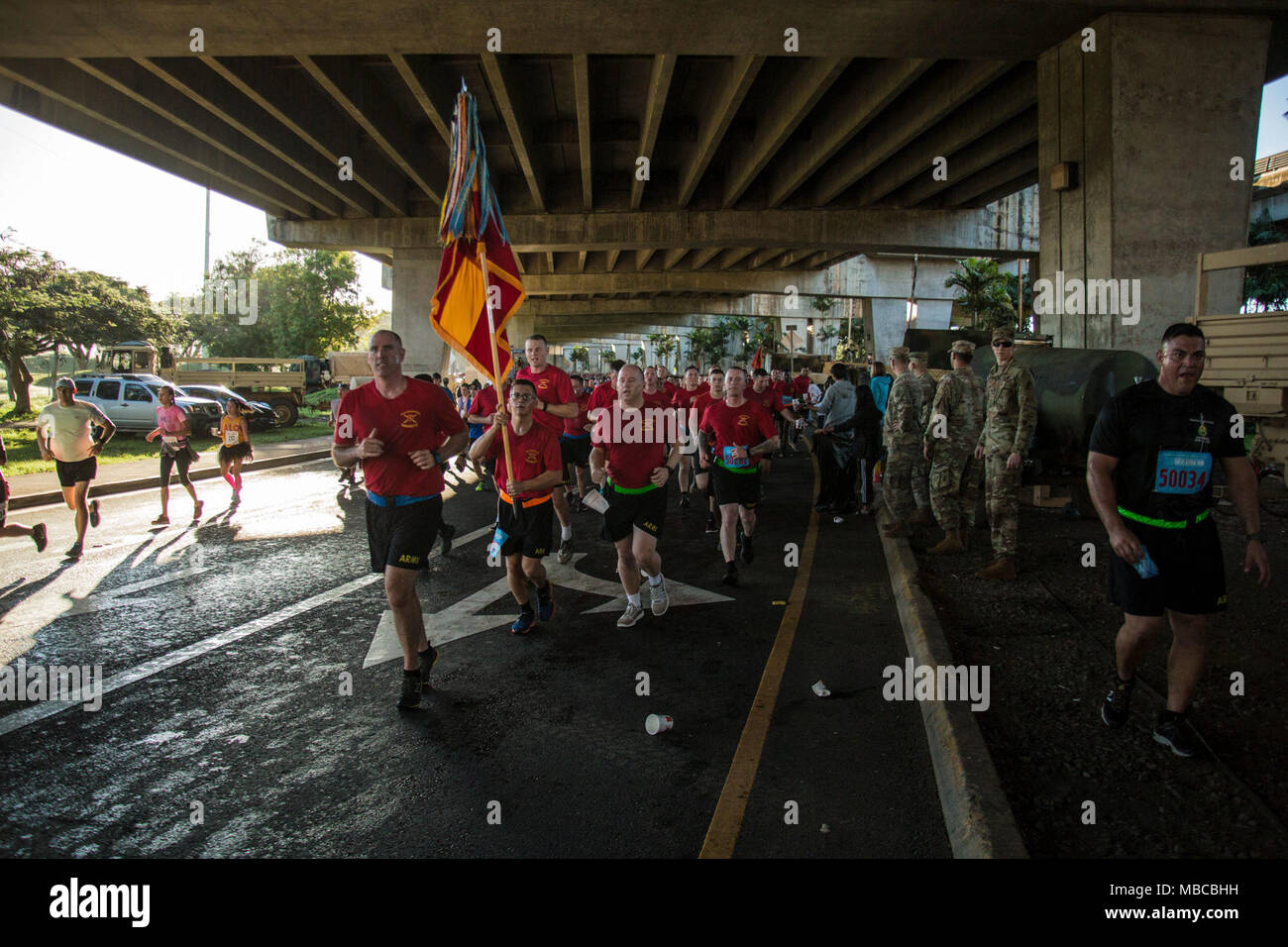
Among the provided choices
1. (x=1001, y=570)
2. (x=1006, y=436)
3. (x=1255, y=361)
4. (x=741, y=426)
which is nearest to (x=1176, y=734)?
(x=1001, y=570)

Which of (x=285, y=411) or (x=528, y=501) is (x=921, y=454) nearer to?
(x=528, y=501)

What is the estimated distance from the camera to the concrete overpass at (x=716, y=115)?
10867 millimetres

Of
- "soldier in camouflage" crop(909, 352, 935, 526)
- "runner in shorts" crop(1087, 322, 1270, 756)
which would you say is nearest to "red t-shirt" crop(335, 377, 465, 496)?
"runner in shorts" crop(1087, 322, 1270, 756)

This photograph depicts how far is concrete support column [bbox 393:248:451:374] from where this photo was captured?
81.7 feet

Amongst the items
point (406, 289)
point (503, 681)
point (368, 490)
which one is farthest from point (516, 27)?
point (406, 289)

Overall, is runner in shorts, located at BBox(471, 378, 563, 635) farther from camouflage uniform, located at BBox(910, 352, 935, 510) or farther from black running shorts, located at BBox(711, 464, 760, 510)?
camouflage uniform, located at BBox(910, 352, 935, 510)

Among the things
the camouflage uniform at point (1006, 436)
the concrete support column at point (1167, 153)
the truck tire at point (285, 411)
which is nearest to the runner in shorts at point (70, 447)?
the camouflage uniform at point (1006, 436)

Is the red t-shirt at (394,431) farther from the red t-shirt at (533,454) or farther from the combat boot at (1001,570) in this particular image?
the combat boot at (1001,570)

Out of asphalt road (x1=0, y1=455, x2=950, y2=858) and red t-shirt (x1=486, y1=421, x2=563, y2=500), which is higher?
red t-shirt (x1=486, y1=421, x2=563, y2=500)

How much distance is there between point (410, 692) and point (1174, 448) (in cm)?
427

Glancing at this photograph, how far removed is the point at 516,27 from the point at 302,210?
1624cm

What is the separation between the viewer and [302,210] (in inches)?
969

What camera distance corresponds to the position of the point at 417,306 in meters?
25.4
